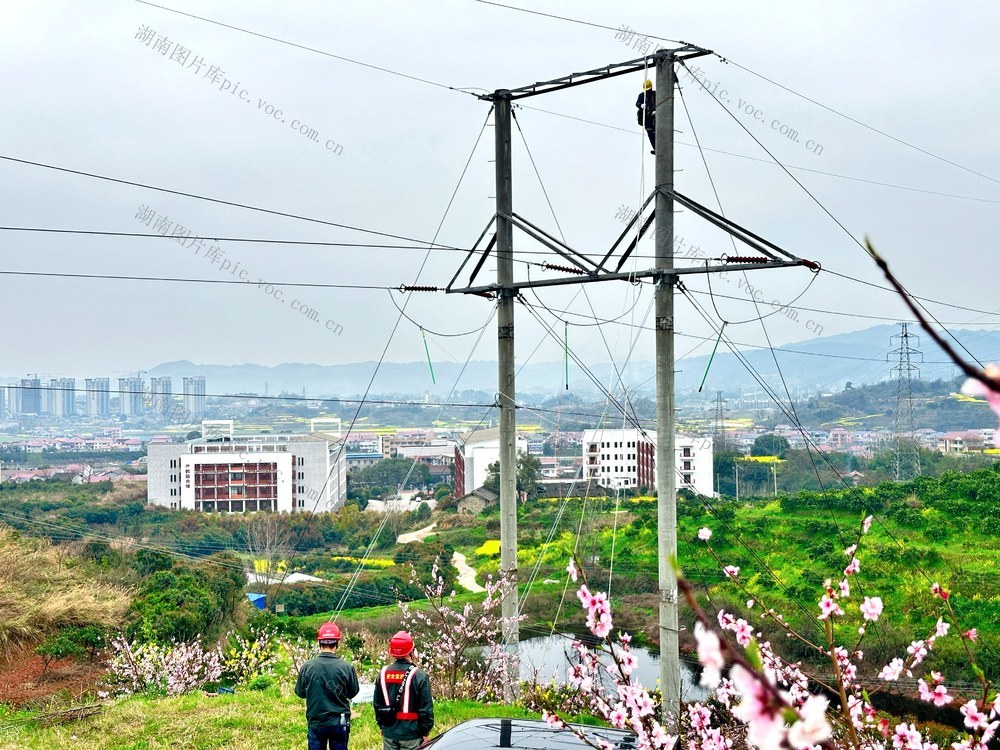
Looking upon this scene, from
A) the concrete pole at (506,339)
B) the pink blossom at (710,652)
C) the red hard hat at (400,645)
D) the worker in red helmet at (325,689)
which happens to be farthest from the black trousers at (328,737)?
A: the pink blossom at (710,652)

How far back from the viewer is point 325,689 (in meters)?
5.58

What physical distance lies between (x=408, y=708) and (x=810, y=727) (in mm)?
4531

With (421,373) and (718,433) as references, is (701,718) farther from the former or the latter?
(421,373)

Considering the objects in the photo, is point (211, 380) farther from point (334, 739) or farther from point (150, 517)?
point (334, 739)

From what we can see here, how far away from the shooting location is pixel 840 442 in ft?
172

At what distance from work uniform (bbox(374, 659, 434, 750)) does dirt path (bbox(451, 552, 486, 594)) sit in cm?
2068

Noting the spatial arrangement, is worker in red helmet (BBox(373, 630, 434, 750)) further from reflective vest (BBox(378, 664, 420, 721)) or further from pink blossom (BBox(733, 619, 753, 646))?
pink blossom (BBox(733, 619, 753, 646))

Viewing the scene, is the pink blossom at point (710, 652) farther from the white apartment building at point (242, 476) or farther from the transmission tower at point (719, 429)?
the white apartment building at point (242, 476)

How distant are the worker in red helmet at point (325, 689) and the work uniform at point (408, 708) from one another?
424 mm

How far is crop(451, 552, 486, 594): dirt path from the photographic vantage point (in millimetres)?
26734

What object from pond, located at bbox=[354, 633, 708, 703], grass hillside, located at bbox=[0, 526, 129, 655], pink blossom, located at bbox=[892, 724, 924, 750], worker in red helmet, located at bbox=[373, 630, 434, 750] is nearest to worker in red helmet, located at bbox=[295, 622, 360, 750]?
worker in red helmet, located at bbox=[373, 630, 434, 750]

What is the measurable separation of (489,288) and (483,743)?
5214 millimetres

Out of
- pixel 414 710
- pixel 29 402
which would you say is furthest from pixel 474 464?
pixel 414 710

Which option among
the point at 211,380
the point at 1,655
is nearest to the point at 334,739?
the point at 1,655
